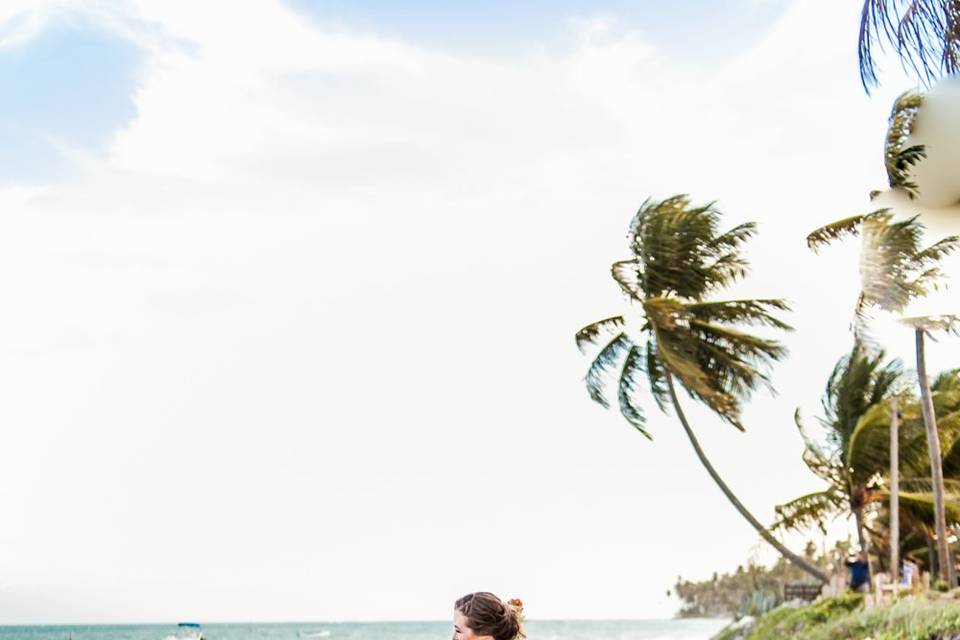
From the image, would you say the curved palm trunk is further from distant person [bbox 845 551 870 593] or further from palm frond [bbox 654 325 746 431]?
distant person [bbox 845 551 870 593]

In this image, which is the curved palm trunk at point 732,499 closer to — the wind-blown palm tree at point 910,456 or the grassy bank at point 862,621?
the grassy bank at point 862,621

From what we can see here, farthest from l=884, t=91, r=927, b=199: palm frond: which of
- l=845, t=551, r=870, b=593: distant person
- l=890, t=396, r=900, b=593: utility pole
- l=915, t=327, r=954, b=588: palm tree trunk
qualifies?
l=890, t=396, r=900, b=593: utility pole

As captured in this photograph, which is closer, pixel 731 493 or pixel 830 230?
pixel 830 230

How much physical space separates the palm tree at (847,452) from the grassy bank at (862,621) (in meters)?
2.77

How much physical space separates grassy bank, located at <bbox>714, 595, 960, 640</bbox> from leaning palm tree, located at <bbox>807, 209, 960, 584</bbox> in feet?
7.83

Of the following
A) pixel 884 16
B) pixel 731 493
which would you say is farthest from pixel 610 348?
pixel 884 16

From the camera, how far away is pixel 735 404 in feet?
83.0

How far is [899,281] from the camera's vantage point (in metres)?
23.6

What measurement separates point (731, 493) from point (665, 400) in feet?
8.19

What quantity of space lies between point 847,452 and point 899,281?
6435mm

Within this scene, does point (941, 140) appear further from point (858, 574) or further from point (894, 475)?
point (894, 475)

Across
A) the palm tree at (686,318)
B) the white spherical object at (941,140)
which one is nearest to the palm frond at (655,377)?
the palm tree at (686,318)

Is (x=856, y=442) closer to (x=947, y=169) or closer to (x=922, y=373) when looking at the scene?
(x=922, y=373)

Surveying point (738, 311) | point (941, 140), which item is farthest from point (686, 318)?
point (941, 140)
